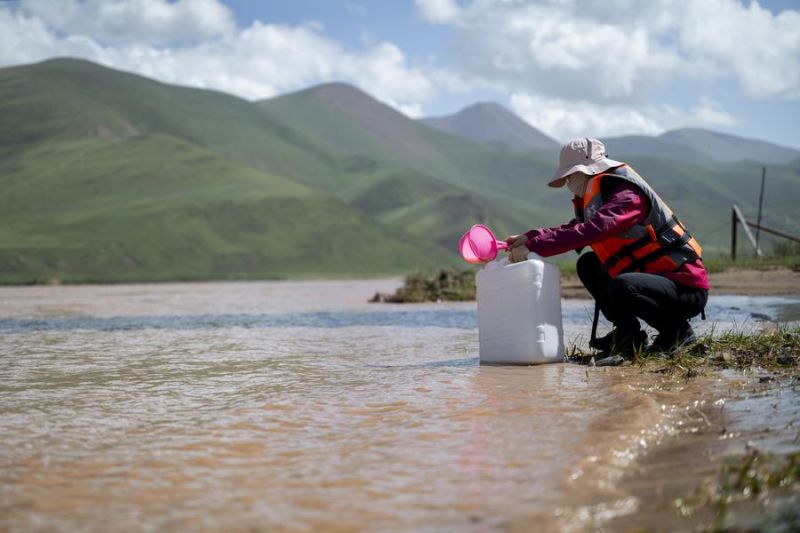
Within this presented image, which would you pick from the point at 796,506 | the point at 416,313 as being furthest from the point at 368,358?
the point at 416,313

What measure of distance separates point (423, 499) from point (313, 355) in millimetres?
4374

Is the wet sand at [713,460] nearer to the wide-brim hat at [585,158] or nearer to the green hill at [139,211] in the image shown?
the wide-brim hat at [585,158]

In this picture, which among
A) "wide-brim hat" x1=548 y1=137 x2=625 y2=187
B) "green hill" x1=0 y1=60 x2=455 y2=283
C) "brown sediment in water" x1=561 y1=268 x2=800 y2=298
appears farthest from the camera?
"green hill" x1=0 y1=60 x2=455 y2=283

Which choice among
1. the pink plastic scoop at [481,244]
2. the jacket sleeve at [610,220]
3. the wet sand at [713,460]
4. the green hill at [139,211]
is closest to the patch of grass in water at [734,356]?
the wet sand at [713,460]

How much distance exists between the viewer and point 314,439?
3.63 meters

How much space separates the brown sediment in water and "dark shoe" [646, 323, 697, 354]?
797cm

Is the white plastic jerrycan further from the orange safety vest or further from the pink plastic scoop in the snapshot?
the orange safety vest

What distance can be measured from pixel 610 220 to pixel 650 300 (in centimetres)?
56

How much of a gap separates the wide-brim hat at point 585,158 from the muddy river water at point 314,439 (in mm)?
1267

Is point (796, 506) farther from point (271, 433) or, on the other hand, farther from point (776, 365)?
point (776, 365)

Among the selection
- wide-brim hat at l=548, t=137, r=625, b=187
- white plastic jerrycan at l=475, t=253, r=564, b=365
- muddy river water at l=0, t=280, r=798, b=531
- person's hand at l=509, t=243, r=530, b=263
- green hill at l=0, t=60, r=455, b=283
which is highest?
green hill at l=0, t=60, r=455, b=283

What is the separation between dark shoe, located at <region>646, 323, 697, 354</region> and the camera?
5.72 meters

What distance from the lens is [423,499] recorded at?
8.89 ft

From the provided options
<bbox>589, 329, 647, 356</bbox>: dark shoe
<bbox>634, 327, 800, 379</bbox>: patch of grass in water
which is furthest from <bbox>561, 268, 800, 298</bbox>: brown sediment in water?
<bbox>589, 329, 647, 356</bbox>: dark shoe
